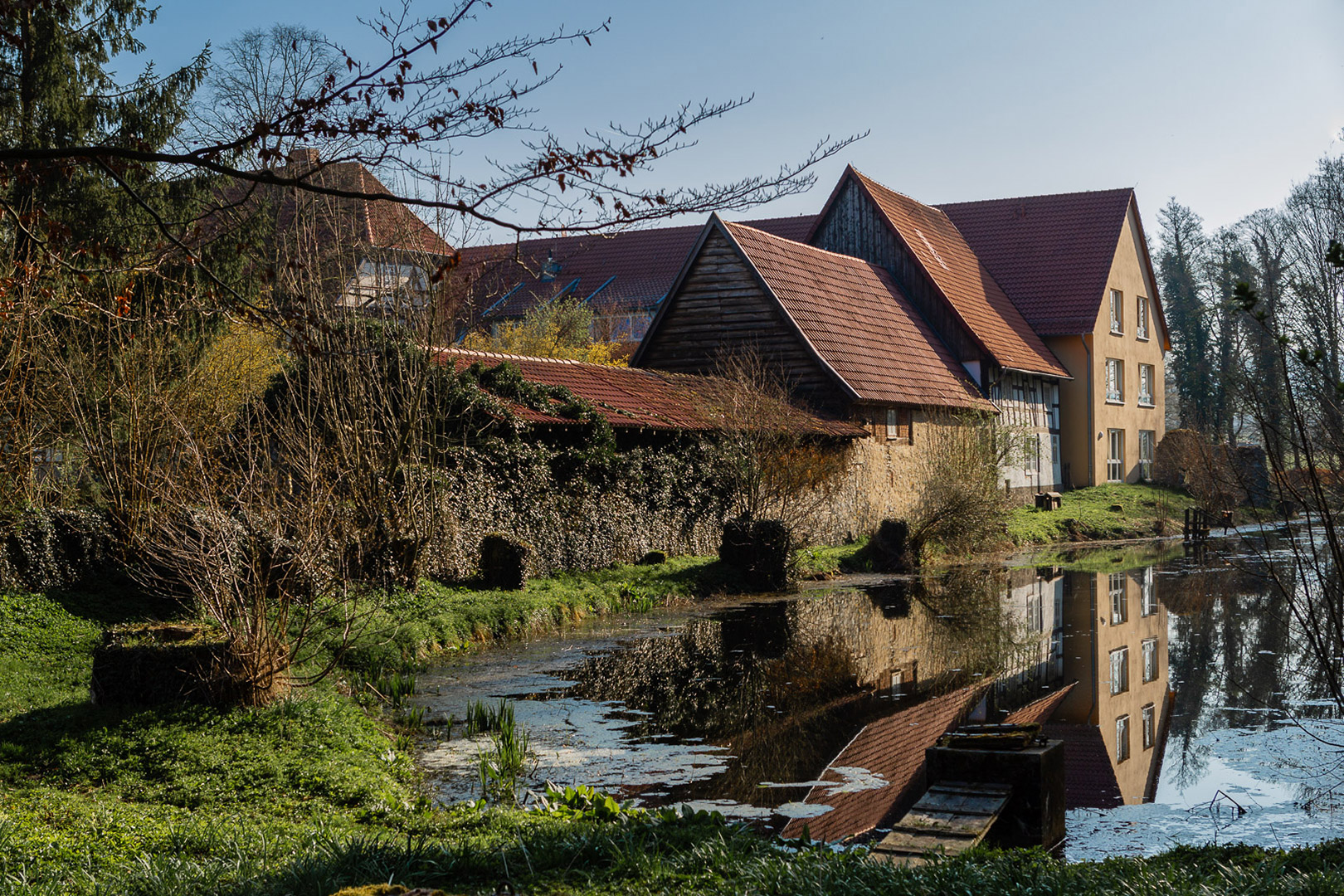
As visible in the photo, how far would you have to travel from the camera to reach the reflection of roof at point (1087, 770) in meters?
8.46

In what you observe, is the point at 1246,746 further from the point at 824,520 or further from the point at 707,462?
the point at 824,520

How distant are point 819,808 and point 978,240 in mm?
39088

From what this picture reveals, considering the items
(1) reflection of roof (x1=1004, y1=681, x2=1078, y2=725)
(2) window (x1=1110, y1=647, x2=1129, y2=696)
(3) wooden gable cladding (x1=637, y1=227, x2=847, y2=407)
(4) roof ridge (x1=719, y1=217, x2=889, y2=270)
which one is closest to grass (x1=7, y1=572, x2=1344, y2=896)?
(1) reflection of roof (x1=1004, y1=681, x2=1078, y2=725)

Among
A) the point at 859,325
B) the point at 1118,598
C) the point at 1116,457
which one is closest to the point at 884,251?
the point at 859,325

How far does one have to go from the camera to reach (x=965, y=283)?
3872 centimetres

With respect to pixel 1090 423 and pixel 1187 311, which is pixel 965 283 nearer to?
pixel 1090 423

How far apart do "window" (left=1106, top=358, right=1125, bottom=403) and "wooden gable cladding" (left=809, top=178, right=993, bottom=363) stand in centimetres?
988

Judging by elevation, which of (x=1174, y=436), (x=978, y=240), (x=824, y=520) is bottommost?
(x=824, y=520)

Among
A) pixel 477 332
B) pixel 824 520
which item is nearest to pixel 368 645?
pixel 824 520

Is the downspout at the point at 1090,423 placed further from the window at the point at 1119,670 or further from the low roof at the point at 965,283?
the window at the point at 1119,670

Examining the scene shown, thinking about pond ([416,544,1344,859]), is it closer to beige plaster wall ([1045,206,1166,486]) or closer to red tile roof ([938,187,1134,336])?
beige plaster wall ([1045,206,1166,486])

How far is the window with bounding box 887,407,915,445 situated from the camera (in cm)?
2920

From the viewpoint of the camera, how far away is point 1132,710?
37.1 feet

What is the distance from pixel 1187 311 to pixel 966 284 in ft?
92.4
